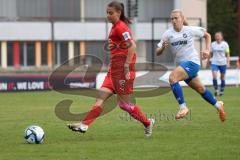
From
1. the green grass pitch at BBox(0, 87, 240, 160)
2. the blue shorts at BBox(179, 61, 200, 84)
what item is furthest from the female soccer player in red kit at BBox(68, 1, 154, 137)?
the blue shorts at BBox(179, 61, 200, 84)

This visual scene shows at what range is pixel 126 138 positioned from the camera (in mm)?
11539

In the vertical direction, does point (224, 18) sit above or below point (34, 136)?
below

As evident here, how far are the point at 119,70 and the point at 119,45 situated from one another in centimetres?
43

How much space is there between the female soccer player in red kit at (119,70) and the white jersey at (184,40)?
1.84m

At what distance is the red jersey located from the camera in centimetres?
1105

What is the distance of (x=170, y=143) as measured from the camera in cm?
→ 1075

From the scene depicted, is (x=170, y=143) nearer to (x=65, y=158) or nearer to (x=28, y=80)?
(x=65, y=158)

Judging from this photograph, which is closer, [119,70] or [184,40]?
[119,70]

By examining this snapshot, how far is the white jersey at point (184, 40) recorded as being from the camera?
→ 13094mm

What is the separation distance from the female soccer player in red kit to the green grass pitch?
353 mm

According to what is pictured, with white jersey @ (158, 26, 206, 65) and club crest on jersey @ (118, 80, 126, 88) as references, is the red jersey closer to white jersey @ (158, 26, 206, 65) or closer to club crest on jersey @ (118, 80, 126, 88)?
club crest on jersey @ (118, 80, 126, 88)

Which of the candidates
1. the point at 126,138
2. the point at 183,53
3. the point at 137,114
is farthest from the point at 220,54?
the point at 126,138

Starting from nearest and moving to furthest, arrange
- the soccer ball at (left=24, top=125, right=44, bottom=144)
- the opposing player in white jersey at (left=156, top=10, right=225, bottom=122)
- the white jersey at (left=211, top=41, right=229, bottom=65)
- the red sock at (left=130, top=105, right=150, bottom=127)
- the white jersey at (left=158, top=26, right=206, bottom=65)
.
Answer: the soccer ball at (left=24, top=125, right=44, bottom=144)
the red sock at (left=130, top=105, right=150, bottom=127)
the opposing player in white jersey at (left=156, top=10, right=225, bottom=122)
the white jersey at (left=158, top=26, right=206, bottom=65)
the white jersey at (left=211, top=41, right=229, bottom=65)

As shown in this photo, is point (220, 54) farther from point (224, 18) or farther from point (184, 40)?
point (224, 18)
